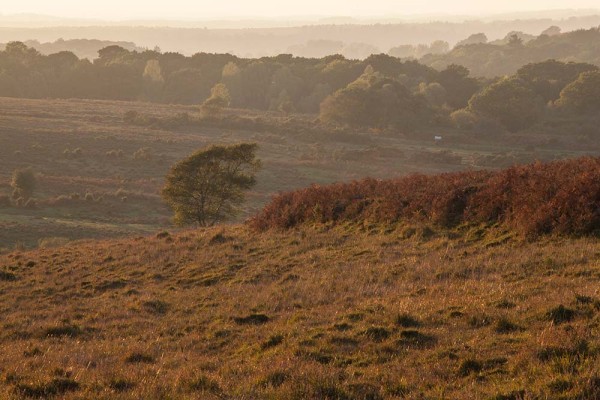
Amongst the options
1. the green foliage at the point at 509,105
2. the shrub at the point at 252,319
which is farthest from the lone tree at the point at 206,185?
the green foliage at the point at 509,105

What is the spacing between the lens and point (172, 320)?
16562 millimetres

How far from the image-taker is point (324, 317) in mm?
14438

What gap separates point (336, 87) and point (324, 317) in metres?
149

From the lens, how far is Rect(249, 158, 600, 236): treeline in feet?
65.8

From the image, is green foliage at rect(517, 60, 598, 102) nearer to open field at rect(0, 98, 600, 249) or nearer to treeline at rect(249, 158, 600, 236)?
open field at rect(0, 98, 600, 249)

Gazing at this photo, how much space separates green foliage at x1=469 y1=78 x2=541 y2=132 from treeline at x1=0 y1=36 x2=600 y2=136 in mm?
189

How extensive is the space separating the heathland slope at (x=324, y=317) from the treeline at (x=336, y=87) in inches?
4073

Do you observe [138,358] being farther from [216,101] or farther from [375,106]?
[216,101]

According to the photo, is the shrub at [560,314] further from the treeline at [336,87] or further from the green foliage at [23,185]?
the treeline at [336,87]

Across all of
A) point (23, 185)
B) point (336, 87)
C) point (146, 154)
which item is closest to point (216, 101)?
point (336, 87)

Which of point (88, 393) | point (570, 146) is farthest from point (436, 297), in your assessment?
point (570, 146)

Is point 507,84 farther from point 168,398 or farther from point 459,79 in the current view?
point 168,398

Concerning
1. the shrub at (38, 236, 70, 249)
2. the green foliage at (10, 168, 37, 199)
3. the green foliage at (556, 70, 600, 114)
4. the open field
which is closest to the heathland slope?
the shrub at (38, 236, 70, 249)

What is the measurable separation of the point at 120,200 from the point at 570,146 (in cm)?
7590
